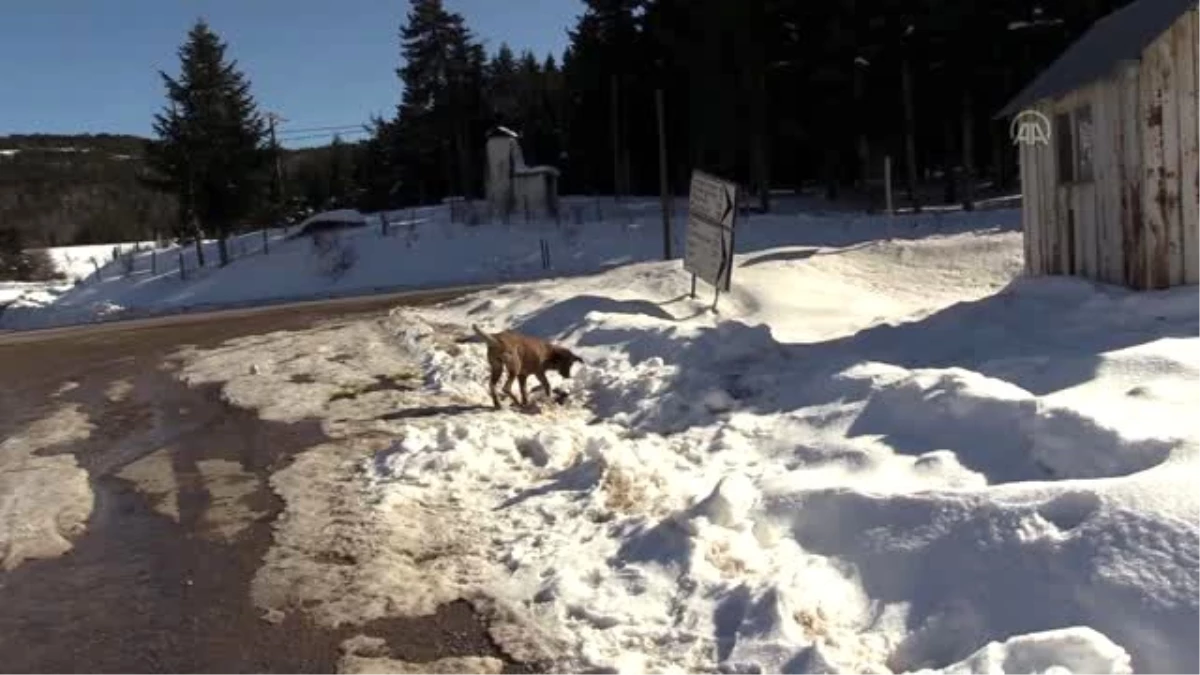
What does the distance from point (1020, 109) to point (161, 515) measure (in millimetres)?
10601

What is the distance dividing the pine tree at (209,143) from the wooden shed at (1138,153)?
41.5 metres

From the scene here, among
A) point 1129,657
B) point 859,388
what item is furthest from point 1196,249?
point 1129,657

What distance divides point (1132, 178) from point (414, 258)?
1349 inches

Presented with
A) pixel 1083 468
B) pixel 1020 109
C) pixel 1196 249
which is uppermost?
pixel 1020 109

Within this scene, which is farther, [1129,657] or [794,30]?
[794,30]

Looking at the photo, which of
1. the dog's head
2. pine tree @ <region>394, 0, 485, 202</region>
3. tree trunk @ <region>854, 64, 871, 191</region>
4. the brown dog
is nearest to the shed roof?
the dog's head

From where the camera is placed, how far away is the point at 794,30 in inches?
1839

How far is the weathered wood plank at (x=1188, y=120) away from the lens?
1116 cm

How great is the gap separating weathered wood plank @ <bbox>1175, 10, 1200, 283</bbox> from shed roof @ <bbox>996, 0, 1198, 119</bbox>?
0.64 feet

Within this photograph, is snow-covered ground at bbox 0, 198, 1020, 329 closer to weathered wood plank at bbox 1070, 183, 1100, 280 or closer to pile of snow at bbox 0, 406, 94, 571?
weathered wood plank at bbox 1070, 183, 1100, 280

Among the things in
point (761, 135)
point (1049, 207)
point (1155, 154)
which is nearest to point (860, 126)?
point (761, 135)

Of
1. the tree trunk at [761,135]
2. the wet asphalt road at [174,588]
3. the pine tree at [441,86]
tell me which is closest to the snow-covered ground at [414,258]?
the tree trunk at [761,135]

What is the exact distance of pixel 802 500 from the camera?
636cm

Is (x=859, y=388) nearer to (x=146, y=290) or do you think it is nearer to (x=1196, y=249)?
(x=1196, y=249)
